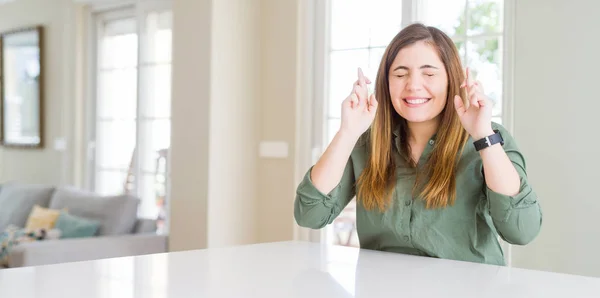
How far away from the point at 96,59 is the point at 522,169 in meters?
4.86

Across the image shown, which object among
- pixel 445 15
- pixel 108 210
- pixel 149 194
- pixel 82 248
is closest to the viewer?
pixel 445 15

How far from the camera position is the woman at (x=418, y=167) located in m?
1.79

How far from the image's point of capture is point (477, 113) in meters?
1.68

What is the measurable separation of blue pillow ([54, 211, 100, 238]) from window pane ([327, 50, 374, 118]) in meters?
1.69

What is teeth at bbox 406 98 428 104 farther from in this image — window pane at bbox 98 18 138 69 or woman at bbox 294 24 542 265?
window pane at bbox 98 18 138 69

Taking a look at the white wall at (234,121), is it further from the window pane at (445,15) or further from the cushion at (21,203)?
the cushion at (21,203)

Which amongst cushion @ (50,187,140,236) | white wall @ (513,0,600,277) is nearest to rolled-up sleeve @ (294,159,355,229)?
white wall @ (513,0,600,277)


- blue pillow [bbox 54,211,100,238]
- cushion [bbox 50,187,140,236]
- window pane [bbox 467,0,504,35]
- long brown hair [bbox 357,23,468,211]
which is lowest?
blue pillow [bbox 54,211,100,238]

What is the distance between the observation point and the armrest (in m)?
3.88

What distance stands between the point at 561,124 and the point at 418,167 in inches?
67.0

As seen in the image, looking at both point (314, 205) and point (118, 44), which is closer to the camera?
point (314, 205)

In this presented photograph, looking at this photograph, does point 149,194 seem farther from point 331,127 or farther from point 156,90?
point 331,127

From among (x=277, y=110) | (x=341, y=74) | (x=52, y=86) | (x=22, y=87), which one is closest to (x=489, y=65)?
(x=341, y=74)

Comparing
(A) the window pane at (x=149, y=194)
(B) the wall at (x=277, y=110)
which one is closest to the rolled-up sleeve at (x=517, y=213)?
(B) the wall at (x=277, y=110)
